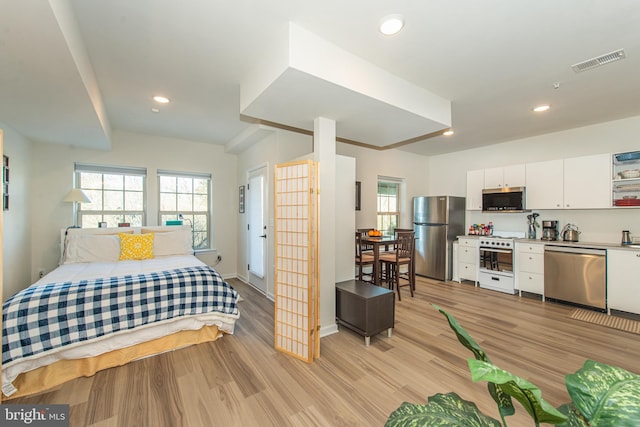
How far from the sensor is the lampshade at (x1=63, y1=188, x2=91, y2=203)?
367 cm

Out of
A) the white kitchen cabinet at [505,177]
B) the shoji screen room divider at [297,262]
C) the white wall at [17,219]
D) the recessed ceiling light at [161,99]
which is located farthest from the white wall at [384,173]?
the white wall at [17,219]

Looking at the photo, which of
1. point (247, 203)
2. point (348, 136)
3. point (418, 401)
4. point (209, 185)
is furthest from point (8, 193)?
point (418, 401)

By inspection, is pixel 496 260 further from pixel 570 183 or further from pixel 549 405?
pixel 549 405

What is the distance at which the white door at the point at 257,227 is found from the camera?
4.21m

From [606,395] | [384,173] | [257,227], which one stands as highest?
[384,173]

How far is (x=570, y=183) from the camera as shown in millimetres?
3947

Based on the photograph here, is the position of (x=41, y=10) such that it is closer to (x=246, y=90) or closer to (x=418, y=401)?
(x=246, y=90)

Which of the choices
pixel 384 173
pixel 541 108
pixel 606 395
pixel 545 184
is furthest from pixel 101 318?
pixel 545 184

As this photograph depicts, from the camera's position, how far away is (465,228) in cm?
542

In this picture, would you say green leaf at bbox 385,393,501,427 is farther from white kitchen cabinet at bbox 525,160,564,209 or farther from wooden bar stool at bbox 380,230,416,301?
white kitchen cabinet at bbox 525,160,564,209

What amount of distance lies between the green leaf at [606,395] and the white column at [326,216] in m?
2.19

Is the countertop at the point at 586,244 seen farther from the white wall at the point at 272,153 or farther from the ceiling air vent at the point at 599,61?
the white wall at the point at 272,153

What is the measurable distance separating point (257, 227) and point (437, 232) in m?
3.39

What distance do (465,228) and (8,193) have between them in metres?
6.99
